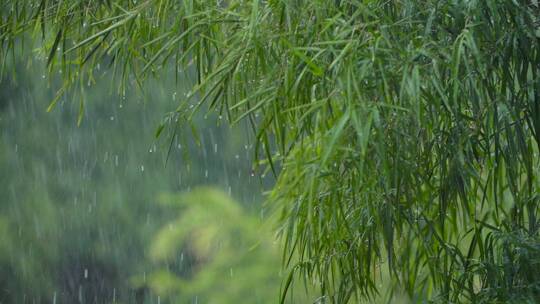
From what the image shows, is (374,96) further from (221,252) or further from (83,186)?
(83,186)

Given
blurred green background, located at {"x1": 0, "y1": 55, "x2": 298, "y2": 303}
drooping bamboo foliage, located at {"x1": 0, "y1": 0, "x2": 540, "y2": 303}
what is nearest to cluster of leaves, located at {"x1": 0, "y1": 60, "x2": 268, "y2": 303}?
blurred green background, located at {"x1": 0, "y1": 55, "x2": 298, "y2": 303}

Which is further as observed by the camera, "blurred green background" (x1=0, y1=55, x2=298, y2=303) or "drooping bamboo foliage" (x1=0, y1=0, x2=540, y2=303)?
"blurred green background" (x1=0, y1=55, x2=298, y2=303)

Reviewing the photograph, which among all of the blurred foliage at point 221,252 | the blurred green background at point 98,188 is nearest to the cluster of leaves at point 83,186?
the blurred green background at point 98,188

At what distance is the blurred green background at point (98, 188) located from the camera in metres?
6.08

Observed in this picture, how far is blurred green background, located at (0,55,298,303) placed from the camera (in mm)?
6082

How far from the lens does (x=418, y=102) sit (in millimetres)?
1462

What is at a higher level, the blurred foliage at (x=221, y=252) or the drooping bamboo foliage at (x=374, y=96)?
the drooping bamboo foliage at (x=374, y=96)

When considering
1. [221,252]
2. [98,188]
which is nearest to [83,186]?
[98,188]

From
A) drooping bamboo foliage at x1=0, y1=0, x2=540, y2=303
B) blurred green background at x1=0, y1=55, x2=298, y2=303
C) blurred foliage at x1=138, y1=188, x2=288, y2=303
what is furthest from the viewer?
blurred green background at x1=0, y1=55, x2=298, y2=303

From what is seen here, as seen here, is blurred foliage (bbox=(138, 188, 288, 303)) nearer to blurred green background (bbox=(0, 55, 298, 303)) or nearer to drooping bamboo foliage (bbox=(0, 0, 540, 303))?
blurred green background (bbox=(0, 55, 298, 303))

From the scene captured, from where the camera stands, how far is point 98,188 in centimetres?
622

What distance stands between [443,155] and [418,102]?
0.35 metres

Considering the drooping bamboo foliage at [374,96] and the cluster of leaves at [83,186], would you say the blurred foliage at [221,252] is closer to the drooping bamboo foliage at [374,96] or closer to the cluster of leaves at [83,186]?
the cluster of leaves at [83,186]

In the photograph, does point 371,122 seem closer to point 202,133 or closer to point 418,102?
point 418,102
